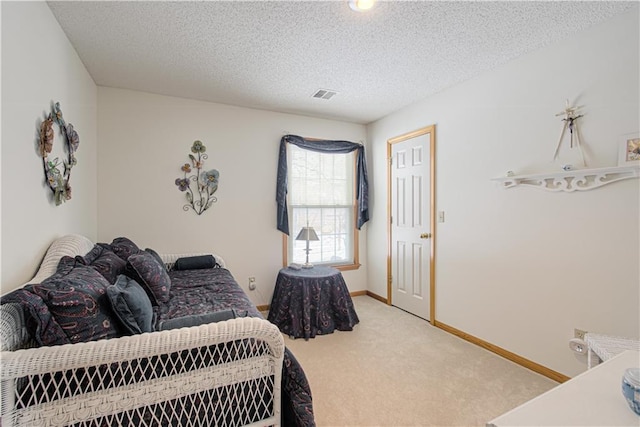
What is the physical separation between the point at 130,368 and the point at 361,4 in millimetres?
2132

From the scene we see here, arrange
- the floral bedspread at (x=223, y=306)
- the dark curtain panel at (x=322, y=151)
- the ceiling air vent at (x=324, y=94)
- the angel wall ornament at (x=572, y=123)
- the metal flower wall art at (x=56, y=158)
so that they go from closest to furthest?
the floral bedspread at (x=223, y=306) < the metal flower wall art at (x=56, y=158) < the angel wall ornament at (x=572, y=123) < the ceiling air vent at (x=324, y=94) < the dark curtain panel at (x=322, y=151)

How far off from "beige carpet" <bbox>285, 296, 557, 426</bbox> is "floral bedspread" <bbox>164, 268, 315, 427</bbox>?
0.51 metres

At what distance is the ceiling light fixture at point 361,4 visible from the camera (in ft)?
5.68

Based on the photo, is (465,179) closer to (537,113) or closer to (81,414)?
(537,113)

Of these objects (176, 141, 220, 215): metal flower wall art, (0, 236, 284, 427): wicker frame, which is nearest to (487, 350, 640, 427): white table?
(0, 236, 284, 427): wicker frame

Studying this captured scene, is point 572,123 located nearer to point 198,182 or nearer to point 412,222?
point 412,222

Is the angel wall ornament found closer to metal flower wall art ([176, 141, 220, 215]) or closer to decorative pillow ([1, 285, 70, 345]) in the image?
decorative pillow ([1, 285, 70, 345])

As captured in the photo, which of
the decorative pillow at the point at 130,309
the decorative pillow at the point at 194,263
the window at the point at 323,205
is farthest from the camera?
the window at the point at 323,205

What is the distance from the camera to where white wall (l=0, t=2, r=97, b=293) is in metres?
1.34

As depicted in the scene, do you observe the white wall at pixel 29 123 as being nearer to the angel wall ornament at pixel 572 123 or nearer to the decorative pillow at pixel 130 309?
the decorative pillow at pixel 130 309

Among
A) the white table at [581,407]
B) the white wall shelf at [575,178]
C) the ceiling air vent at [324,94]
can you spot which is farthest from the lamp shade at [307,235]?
the white table at [581,407]

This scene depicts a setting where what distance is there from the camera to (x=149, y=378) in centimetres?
120

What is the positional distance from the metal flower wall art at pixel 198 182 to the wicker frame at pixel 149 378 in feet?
7.59

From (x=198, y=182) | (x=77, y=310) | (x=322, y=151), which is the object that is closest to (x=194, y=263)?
(x=198, y=182)
